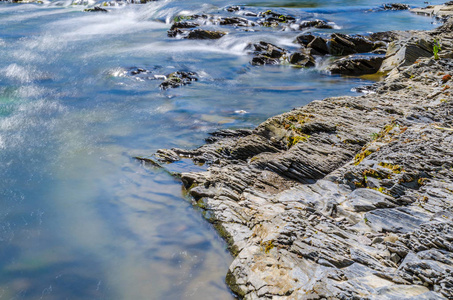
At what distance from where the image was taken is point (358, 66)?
1622 centimetres

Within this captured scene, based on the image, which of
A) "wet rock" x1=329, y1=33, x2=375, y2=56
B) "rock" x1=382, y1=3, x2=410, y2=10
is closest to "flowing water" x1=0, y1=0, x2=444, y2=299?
"wet rock" x1=329, y1=33, x2=375, y2=56

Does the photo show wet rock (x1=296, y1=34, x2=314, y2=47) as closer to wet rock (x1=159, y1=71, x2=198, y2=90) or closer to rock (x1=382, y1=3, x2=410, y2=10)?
wet rock (x1=159, y1=71, x2=198, y2=90)

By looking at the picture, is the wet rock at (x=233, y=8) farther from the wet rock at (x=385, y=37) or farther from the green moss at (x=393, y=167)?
the green moss at (x=393, y=167)

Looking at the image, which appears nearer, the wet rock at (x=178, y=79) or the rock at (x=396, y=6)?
the wet rock at (x=178, y=79)

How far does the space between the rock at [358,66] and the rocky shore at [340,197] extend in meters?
6.82

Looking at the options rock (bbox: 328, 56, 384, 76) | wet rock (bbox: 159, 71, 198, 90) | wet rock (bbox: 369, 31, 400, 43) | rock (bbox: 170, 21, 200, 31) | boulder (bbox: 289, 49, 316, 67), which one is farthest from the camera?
rock (bbox: 170, 21, 200, 31)

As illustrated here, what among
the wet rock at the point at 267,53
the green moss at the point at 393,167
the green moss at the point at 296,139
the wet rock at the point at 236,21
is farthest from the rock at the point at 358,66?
the wet rock at the point at 236,21

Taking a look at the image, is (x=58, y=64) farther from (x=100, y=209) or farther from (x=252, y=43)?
(x=100, y=209)

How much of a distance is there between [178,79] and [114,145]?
20.0 feet

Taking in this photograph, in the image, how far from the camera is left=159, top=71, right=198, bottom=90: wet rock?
1498 cm

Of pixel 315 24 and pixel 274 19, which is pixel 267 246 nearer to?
pixel 315 24

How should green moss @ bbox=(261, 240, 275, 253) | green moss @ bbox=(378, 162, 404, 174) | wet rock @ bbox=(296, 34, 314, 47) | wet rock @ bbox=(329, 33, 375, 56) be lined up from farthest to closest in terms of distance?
wet rock @ bbox=(296, 34, 314, 47) → wet rock @ bbox=(329, 33, 375, 56) → green moss @ bbox=(378, 162, 404, 174) → green moss @ bbox=(261, 240, 275, 253)

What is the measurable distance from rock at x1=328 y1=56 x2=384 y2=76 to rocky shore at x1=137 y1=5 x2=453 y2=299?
682 cm

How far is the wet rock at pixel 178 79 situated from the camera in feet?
49.1
